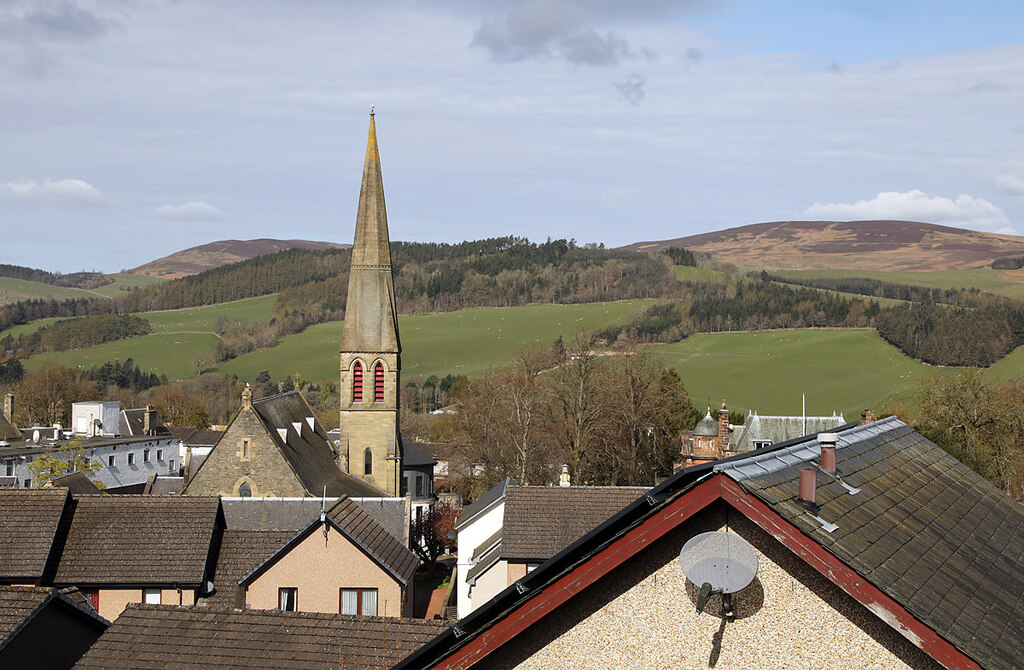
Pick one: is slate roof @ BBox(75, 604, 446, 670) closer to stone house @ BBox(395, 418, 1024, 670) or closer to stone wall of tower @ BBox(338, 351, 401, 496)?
stone house @ BBox(395, 418, 1024, 670)

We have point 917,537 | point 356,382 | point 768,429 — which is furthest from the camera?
point 768,429

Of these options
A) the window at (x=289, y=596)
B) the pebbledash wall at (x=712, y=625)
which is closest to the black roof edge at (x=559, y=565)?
the pebbledash wall at (x=712, y=625)

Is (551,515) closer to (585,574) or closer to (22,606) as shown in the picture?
(22,606)

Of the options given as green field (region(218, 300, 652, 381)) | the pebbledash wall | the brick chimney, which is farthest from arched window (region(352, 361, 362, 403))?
green field (region(218, 300, 652, 381))

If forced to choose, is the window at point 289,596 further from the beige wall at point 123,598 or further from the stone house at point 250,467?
the stone house at point 250,467

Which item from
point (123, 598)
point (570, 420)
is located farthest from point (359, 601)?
point (570, 420)

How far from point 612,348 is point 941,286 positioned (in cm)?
12153

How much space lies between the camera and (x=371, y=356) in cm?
5488

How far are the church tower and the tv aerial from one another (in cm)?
4978

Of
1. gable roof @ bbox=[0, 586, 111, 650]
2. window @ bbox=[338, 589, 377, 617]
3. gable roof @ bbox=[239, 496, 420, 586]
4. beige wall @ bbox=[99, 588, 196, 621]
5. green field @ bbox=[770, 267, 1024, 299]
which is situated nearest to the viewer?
gable roof @ bbox=[0, 586, 111, 650]

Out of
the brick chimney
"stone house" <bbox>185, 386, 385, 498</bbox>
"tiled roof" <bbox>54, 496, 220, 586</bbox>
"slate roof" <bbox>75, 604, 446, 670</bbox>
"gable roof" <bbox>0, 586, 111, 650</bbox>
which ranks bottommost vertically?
the brick chimney

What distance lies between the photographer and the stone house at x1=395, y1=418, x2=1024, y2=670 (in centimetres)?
559

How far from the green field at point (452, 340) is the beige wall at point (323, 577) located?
118632 mm

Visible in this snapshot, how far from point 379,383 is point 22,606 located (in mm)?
40479
